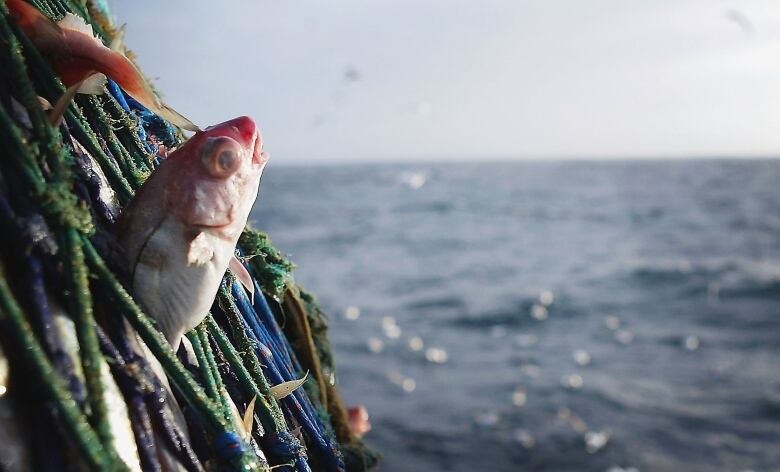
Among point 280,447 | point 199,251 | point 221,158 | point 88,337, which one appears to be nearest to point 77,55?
point 221,158

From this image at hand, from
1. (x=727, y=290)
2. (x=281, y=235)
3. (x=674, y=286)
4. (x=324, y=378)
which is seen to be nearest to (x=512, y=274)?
(x=674, y=286)

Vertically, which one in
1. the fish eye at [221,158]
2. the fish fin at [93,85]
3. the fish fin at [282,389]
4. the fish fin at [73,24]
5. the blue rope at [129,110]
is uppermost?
the blue rope at [129,110]

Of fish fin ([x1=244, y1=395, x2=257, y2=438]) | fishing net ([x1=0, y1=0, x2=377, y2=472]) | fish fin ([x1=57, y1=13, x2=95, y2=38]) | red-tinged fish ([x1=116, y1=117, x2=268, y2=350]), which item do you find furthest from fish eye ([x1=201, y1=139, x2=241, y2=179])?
fish fin ([x1=244, y1=395, x2=257, y2=438])

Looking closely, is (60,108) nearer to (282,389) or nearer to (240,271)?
(240,271)

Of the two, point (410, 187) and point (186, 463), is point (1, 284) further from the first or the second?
point (410, 187)

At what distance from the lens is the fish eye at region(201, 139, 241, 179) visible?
1.34m

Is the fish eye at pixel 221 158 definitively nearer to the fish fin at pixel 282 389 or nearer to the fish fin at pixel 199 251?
the fish fin at pixel 199 251

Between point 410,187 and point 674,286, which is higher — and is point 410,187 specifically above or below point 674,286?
above

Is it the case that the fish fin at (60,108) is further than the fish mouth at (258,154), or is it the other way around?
the fish mouth at (258,154)

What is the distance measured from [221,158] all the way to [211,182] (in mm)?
52

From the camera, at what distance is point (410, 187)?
7606 cm

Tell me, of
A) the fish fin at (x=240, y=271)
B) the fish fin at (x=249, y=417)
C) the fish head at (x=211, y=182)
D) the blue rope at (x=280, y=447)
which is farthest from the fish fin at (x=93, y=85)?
the blue rope at (x=280, y=447)

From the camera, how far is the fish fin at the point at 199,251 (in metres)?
1.30

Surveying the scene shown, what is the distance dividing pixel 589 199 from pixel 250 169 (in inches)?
2334
